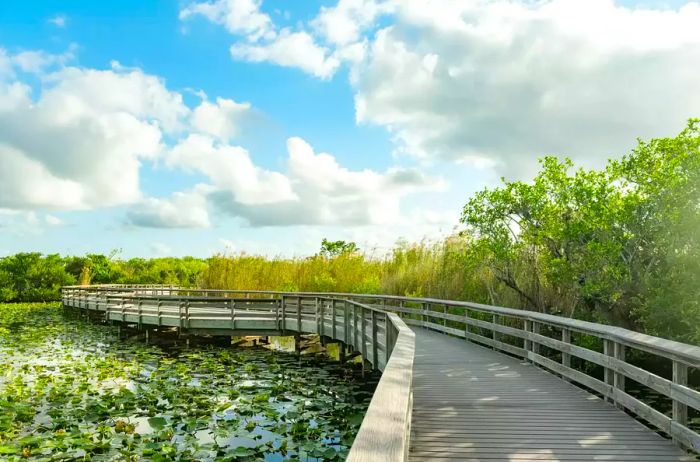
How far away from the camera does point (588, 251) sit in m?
13.0

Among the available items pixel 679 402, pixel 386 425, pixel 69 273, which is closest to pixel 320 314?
pixel 679 402

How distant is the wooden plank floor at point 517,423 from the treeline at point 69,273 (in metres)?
30.3

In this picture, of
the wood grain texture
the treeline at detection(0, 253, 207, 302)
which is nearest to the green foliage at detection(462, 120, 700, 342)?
the wood grain texture

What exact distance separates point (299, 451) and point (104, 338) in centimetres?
1513

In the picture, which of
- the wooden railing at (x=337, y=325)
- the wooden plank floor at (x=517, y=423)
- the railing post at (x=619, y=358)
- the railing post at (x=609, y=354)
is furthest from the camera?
the railing post at (x=609, y=354)

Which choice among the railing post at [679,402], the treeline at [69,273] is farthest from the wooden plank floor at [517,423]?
the treeline at [69,273]

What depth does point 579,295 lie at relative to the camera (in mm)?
13359

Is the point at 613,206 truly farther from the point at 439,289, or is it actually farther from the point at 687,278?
the point at 439,289

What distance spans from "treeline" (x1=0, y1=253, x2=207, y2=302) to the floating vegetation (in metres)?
22.7

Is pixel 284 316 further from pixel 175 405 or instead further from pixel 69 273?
pixel 69 273

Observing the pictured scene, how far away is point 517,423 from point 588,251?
761 centimetres

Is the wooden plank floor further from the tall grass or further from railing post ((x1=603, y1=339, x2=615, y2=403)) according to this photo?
the tall grass

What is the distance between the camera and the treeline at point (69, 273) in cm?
3944

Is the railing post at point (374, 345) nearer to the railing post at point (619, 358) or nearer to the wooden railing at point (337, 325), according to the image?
the wooden railing at point (337, 325)
